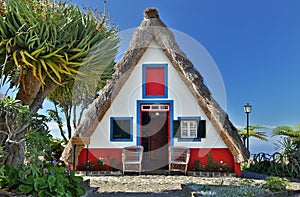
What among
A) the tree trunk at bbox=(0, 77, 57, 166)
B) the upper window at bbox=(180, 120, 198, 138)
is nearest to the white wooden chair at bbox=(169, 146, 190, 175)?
the upper window at bbox=(180, 120, 198, 138)

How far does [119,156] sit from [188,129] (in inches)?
102

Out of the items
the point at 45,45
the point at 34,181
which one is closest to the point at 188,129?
the point at 45,45

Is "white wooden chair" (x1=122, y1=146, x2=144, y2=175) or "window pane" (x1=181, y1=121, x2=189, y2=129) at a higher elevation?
"window pane" (x1=181, y1=121, x2=189, y2=129)

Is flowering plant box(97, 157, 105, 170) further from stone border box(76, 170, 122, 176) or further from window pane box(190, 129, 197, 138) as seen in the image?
window pane box(190, 129, 197, 138)

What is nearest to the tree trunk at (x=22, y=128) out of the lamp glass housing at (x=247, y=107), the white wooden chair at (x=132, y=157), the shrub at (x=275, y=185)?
the white wooden chair at (x=132, y=157)

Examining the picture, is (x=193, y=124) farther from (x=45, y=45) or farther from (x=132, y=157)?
(x=45, y=45)

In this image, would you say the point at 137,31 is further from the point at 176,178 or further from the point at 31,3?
the point at 31,3

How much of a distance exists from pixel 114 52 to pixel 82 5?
1132mm

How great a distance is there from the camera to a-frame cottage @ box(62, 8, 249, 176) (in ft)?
33.8

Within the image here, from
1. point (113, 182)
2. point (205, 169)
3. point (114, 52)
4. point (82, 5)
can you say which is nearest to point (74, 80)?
point (114, 52)

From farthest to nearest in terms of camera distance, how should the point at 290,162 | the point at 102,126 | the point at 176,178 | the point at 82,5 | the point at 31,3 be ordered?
the point at 102,126 < the point at 290,162 < the point at 176,178 < the point at 82,5 < the point at 31,3

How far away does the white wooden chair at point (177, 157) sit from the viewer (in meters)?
10.2

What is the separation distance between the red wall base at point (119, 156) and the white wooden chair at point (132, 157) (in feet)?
1.00

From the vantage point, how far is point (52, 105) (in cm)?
1955
